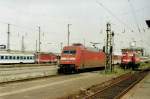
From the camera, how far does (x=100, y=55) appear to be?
52750 mm

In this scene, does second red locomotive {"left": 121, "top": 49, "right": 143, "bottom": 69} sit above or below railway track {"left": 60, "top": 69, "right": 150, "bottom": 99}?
above

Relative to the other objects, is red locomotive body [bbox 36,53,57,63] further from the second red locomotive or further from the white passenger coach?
the second red locomotive

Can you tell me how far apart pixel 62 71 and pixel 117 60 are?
141 ft

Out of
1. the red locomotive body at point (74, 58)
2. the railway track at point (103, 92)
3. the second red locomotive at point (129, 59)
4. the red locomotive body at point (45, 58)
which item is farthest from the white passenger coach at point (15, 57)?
the railway track at point (103, 92)

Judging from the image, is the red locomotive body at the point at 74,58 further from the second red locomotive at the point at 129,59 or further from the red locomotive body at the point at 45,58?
the red locomotive body at the point at 45,58

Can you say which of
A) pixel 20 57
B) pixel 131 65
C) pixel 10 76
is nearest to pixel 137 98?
pixel 10 76

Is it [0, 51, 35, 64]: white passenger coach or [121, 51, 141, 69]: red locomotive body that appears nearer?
[121, 51, 141, 69]: red locomotive body

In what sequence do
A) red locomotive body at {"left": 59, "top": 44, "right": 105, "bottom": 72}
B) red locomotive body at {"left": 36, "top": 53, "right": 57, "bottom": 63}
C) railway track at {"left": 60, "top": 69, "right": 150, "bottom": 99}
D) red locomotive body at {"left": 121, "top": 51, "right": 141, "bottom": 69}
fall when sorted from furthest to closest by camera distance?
red locomotive body at {"left": 36, "top": 53, "right": 57, "bottom": 63} < red locomotive body at {"left": 121, "top": 51, "right": 141, "bottom": 69} < red locomotive body at {"left": 59, "top": 44, "right": 105, "bottom": 72} < railway track at {"left": 60, "top": 69, "right": 150, "bottom": 99}

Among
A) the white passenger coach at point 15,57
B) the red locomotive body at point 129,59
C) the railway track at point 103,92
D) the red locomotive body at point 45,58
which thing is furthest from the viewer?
the red locomotive body at point 45,58

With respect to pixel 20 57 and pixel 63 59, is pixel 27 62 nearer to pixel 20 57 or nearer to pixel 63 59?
pixel 20 57

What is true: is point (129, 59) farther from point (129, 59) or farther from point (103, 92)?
point (103, 92)

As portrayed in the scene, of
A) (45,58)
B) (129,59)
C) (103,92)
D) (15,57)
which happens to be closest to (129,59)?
(129,59)

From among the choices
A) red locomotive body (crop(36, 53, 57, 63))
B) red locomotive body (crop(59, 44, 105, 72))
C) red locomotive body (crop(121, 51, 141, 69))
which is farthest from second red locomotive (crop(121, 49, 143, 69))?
red locomotive body (crop(36, 53, 57, 63))

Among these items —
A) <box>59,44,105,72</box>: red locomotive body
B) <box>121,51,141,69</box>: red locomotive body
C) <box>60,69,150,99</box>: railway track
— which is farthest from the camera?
<box>121,51,141,69</box>: red locomotive body
